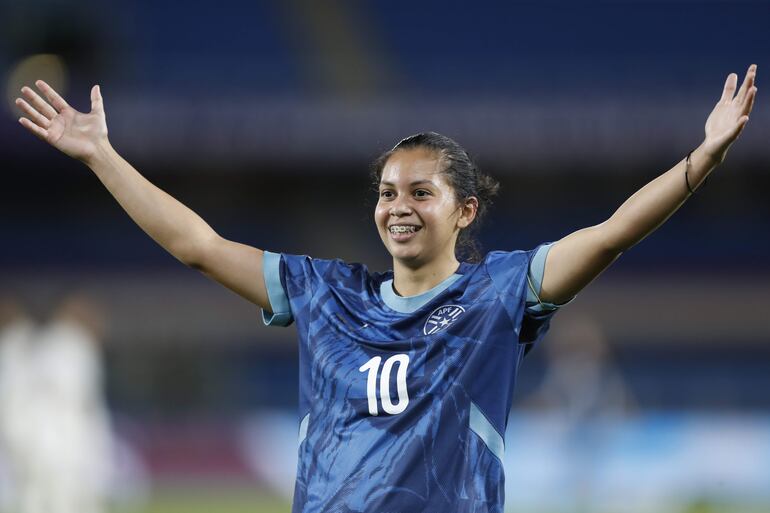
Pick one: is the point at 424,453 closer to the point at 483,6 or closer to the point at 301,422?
the point at 301,422

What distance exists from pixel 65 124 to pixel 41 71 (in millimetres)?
18118

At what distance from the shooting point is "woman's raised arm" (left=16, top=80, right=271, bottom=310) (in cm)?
382

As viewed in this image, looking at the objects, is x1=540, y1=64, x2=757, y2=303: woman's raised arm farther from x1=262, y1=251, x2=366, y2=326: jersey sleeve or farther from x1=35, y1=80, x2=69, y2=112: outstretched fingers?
x1=35, y1=80, x2=69, y2=112: outstretched fingers

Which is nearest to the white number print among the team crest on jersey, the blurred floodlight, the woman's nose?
the team crest on jersey

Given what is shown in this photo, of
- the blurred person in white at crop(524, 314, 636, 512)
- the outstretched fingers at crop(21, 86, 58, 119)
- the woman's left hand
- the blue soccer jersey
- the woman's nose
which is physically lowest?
the blue soccer jersey

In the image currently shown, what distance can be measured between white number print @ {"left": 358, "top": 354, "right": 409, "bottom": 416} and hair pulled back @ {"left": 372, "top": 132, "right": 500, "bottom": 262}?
593 millimetres

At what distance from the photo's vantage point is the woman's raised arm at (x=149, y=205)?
3.82 m

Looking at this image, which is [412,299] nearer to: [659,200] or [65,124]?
[659,200]

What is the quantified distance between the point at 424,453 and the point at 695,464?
10125 mm

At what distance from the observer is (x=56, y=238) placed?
21.3 metres

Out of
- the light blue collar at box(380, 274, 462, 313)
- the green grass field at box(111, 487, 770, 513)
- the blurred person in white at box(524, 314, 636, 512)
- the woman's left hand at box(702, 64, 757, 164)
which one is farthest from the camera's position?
the blurred person in white at box(524, 314, 636, 512)

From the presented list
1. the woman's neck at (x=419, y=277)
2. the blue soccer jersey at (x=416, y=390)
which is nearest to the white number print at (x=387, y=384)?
the blue soccer jersey at (x=416, y=390)

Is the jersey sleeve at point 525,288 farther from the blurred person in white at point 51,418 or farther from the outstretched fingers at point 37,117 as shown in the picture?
the blurred person in white at point 51,418

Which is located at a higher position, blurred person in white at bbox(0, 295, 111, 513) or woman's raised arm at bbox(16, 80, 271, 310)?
blurred person in white at bbox(0, 295, 111, 513)
